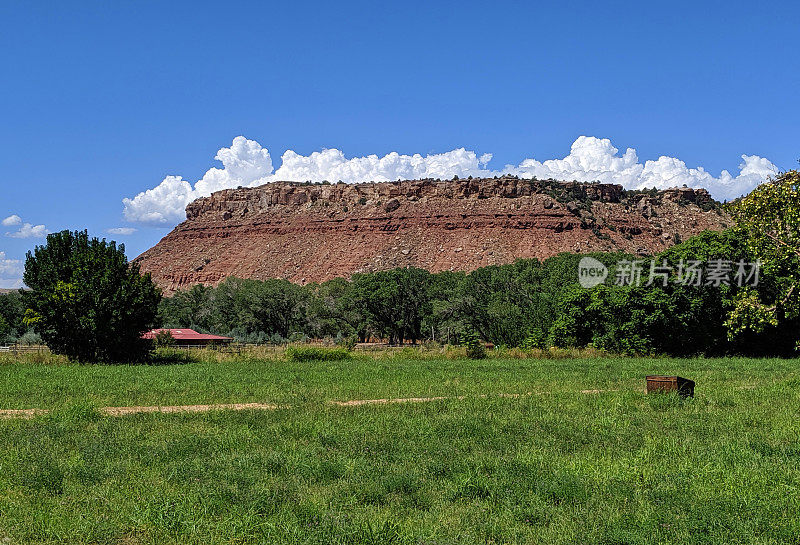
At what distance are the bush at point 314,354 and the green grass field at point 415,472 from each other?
76.9 ft

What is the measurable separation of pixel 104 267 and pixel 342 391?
76.6 ft

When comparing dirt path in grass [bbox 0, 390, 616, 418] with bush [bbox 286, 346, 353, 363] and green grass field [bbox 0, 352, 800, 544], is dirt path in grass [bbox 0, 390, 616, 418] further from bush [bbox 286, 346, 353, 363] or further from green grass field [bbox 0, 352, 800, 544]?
bush [bbox 286, 346, 353, 363]

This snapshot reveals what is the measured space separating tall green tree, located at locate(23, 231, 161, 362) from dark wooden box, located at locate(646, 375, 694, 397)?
95.9 feet

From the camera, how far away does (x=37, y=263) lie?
127 feet

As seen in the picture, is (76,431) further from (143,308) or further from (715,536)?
(143,308)

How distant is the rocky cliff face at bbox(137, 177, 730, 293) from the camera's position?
401ft

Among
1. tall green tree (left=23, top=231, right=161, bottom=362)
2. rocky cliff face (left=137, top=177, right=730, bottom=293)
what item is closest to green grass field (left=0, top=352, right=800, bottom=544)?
tall green tree (left=23, top=231, right=161, bottom=362)

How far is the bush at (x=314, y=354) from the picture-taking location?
41.3 metres

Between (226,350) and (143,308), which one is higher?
(143,308)

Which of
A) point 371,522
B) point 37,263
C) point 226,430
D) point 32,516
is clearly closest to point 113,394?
point 226,430

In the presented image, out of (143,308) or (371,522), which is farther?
(143,308)

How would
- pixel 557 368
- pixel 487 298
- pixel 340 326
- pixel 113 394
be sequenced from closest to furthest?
1. pixel 113 394
2. pixel 557 368
3. pixel 487 298
4. pixel 340 326

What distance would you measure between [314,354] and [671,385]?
89.5ft

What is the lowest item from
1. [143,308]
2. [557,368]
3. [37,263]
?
[557,368]
